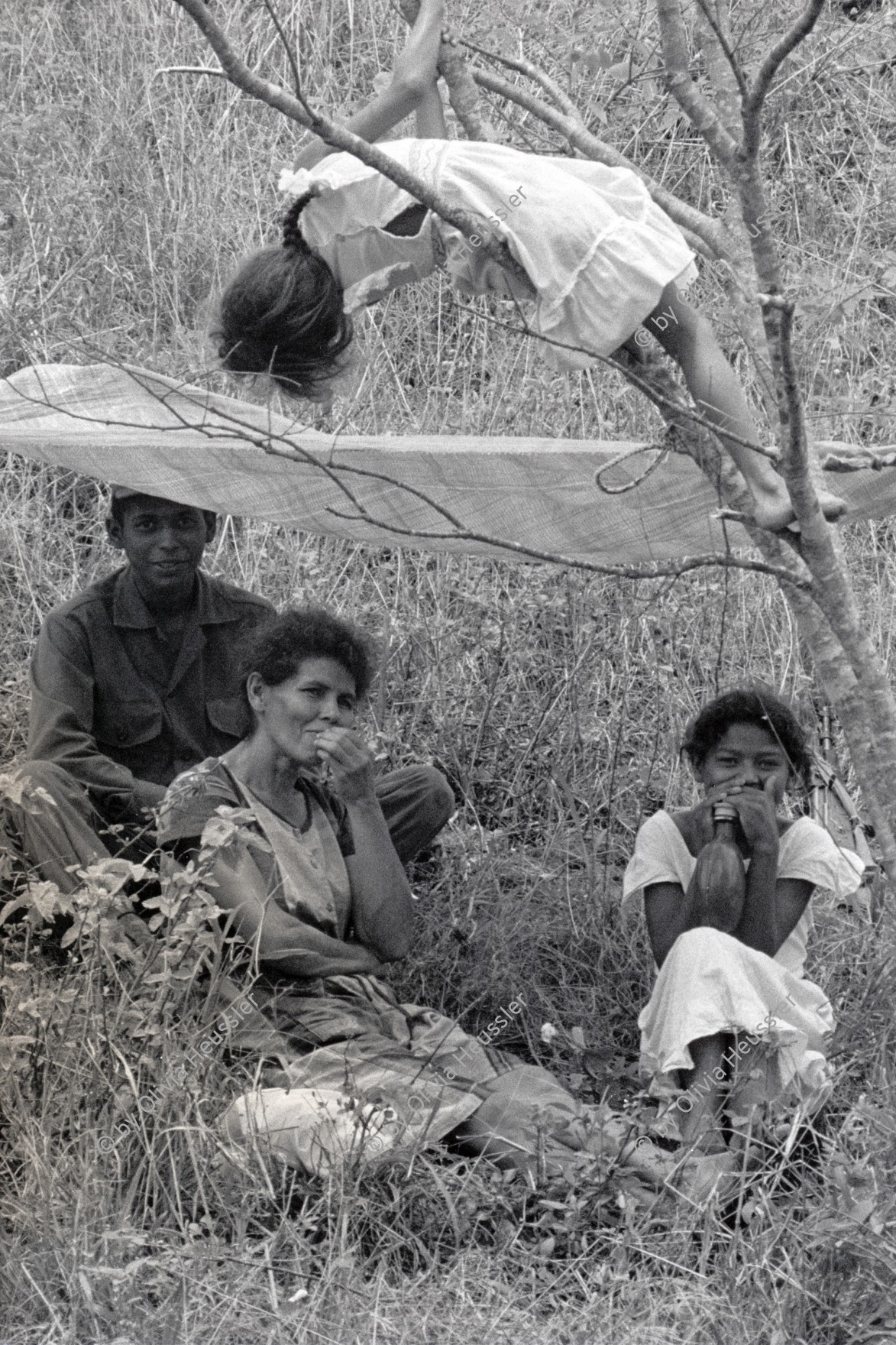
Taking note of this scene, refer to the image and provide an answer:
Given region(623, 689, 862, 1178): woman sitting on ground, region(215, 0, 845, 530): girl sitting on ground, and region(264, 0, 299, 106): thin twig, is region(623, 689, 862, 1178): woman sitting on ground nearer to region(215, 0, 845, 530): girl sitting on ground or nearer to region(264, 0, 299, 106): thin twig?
region(215, 0, 845, 530): girl sitting on ground

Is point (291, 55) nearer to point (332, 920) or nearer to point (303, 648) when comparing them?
point (303, 648)

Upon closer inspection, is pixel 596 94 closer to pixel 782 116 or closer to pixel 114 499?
pixel 782 116

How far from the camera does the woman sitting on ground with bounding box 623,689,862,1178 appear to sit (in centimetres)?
296

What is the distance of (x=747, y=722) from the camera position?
3.42 metres

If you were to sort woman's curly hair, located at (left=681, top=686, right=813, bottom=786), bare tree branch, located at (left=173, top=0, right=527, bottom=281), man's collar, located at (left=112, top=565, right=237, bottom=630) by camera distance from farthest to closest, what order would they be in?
1. man's collar, located at (left=112, top=565, right=237, bottom=630)
2. woman's curly hair, located at (left=681, top=686, right=813, bottom=786)
3. bare tree branch, located at (left=173, top=0, right=527, bottom=281)

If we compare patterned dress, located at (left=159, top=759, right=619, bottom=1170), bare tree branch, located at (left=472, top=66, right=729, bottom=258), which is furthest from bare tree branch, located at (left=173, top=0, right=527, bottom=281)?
patterned dress, located at (left=159, top=759, right=619, bottom=1170)

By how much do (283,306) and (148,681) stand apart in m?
1.23

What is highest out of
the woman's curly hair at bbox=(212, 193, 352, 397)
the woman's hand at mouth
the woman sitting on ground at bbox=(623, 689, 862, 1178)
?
the woman's curly hair at bbox=(212, 193, 352, 397)

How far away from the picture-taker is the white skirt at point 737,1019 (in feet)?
9.68

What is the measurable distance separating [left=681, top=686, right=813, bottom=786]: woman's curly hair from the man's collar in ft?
3.81

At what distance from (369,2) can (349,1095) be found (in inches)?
223

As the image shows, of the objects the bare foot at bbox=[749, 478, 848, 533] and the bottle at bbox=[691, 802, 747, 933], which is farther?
the bottle at bbox=[691, 802, 747, 933]

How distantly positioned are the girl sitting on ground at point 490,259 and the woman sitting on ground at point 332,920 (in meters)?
0.71

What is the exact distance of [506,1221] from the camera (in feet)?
8.57
